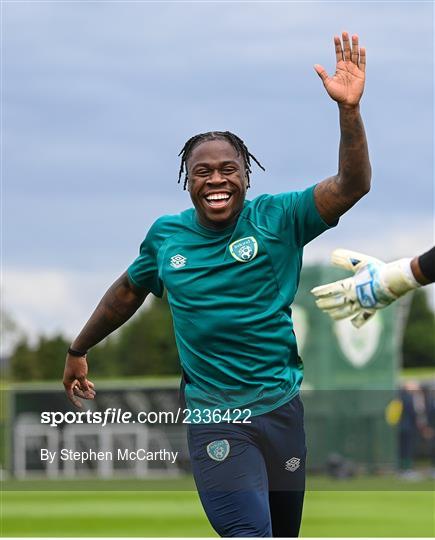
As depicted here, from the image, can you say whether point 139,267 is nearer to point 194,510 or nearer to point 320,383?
point 194,510

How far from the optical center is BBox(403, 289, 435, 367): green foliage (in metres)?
91.8

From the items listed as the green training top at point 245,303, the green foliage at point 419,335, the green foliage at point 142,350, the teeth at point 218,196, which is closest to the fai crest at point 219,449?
the green training top at point 245,303

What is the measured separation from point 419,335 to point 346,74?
87.0 m

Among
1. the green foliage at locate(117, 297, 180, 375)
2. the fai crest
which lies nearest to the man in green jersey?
the fai crest

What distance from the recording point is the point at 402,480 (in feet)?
96.8

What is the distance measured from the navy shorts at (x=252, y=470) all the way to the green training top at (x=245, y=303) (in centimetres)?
11

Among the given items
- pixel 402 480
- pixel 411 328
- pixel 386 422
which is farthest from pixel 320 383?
pixel 411 328

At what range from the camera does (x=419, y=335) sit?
92.2 metres

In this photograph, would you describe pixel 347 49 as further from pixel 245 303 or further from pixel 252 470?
pixel 252 470

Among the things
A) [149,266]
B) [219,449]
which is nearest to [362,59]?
[149,266]

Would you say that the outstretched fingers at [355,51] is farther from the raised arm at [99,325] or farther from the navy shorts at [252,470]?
the raised arm at [99,325]

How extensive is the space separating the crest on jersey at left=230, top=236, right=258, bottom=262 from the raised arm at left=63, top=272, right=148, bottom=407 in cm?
97

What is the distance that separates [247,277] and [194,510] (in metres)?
14.3

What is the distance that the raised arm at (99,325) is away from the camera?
766cm
